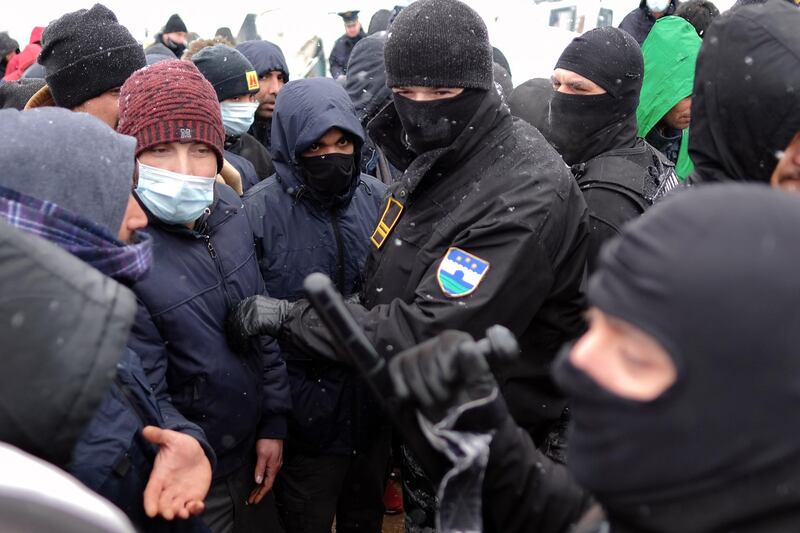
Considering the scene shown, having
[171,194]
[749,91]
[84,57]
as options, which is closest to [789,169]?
[749,91]

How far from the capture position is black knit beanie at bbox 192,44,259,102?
4699 mm

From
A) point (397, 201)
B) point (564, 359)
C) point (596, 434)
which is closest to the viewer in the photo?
point (596, 434)

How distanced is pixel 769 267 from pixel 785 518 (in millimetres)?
364

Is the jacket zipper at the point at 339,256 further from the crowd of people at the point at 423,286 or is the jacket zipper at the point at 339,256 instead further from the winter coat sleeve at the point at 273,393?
the winter coat sleeve at the point at 273,393

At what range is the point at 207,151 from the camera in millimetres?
2836

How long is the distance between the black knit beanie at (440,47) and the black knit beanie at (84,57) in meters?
1.72

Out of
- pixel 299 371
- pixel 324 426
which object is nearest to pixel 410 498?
pixel 324 426

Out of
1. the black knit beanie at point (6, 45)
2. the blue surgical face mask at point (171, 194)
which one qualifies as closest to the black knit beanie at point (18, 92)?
the blue surgical face mask at point (171, 194)

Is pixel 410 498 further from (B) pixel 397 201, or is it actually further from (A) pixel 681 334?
(A) pixel 681 334

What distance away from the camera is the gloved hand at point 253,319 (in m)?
2.55

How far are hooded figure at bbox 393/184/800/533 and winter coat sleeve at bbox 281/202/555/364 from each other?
1094mm

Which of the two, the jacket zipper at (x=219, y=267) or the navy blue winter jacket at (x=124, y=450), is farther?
the jacket zipper at (x=219, y=267)

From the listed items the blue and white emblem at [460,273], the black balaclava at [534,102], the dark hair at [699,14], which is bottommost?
the black balaclava at [534,102]

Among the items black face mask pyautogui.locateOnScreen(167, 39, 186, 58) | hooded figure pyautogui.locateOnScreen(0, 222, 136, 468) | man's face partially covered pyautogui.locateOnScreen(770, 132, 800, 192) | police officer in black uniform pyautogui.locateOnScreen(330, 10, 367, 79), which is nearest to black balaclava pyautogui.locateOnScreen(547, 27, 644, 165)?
man's face partially covered pyautogui.locateOnScreen(770, 132, 800, 192)
